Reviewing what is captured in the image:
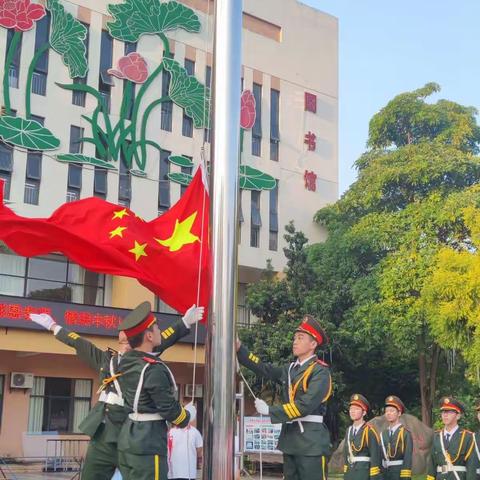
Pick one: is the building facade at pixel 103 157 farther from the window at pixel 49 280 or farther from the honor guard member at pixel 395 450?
the honor guard member at pixel 395 450

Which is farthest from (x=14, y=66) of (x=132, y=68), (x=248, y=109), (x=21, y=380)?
(x=21, y=380)

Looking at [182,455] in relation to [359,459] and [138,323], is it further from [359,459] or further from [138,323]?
[138,323]

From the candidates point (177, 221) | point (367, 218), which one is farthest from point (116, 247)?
point (367, 218)

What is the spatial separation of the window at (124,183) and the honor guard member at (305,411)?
617 inches

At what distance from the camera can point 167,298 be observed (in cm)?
736

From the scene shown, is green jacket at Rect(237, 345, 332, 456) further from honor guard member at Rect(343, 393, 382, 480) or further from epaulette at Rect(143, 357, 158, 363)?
honor guard member at Rect(343, 393, 382, 480)

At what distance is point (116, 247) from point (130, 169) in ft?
44.7

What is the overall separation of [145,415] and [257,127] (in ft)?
63.7

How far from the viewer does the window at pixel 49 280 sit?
20094 mm

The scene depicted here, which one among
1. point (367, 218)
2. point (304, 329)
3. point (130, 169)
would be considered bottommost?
point (304, 329)

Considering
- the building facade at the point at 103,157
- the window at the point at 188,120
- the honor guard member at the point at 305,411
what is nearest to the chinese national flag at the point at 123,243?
the honor guard member at the point at 305,411

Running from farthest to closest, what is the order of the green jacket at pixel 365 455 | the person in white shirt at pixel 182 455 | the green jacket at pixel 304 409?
the person in white shirt at pixel 182 455 → the green jacket at pixel 365 455 → the green jacket at pixel 304 409

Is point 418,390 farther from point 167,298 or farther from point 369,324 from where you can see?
point 167,298

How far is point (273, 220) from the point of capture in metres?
24.2
